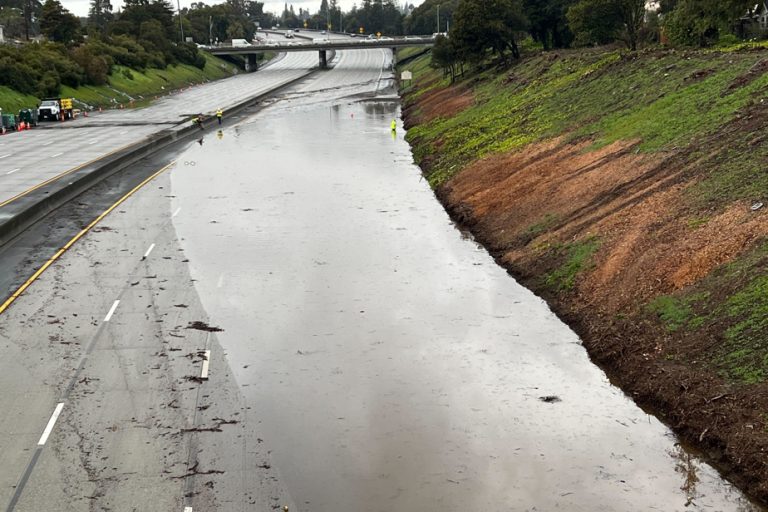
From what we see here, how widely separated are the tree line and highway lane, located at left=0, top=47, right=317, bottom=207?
29.7 m

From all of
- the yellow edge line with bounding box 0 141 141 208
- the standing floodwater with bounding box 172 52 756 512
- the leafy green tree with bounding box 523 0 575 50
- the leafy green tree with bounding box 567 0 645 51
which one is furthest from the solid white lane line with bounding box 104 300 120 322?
the leafy green tree with bounding box 523 0 575 50

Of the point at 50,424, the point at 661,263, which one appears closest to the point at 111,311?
the point at 50,424

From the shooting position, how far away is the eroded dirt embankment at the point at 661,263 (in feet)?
57.0

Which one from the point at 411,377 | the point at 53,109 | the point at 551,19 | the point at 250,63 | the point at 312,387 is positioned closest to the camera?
the point at 312,387

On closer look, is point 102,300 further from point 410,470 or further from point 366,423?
point 410,470

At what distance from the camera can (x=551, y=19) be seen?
8356 centimetres

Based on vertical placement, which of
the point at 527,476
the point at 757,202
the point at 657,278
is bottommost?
the point at 527,476

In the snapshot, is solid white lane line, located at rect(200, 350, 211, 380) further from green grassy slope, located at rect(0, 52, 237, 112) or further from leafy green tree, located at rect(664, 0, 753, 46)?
green grassy slope, located at rect(0, 52, 237, 112)

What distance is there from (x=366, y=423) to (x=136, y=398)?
5.68 m

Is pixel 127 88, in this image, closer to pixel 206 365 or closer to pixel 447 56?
pixel 447 56

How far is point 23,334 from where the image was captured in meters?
23.3

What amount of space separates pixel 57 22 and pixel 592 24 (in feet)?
288

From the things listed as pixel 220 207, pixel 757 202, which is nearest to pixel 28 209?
pixel 220 207

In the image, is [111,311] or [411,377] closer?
[411,377]
